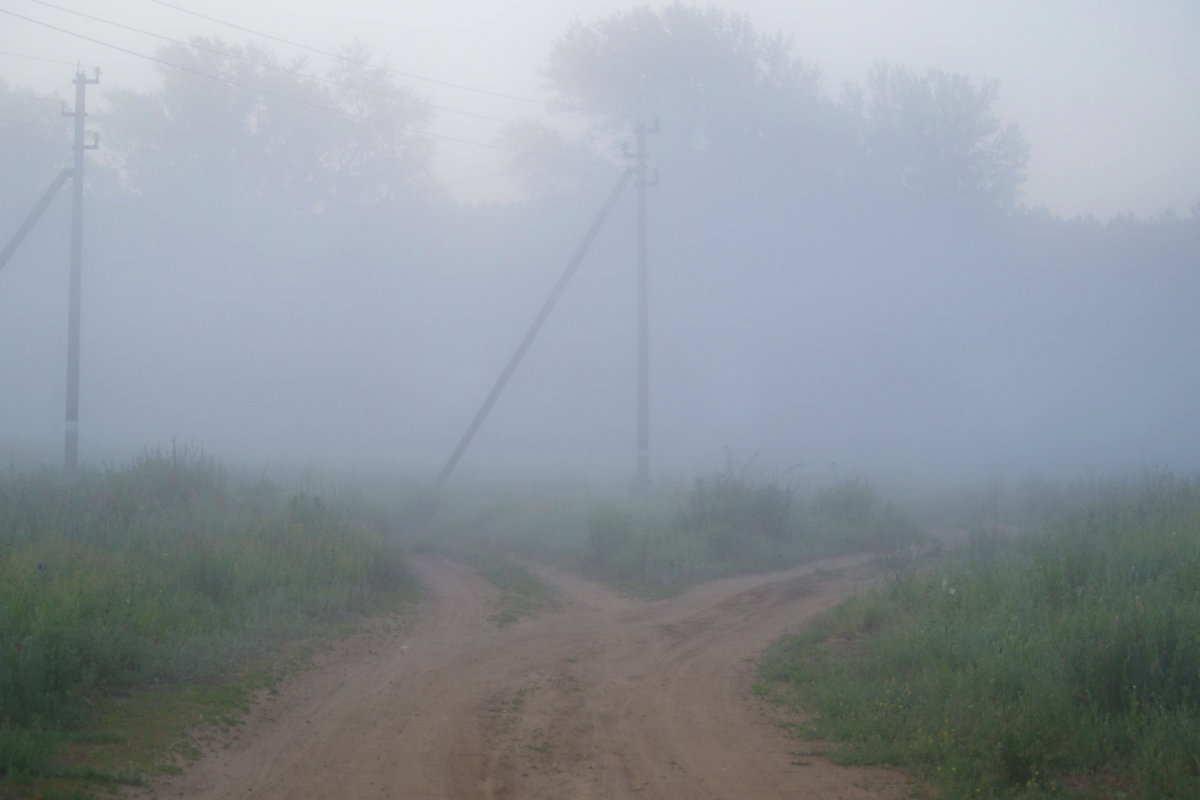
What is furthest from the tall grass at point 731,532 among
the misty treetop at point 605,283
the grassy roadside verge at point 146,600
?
the misty treetop at point 605,283

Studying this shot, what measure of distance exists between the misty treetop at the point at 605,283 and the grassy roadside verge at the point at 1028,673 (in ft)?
113

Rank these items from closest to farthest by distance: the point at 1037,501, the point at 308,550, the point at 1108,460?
the point at 308,550, the point at 1037,501, the point at 1108,460

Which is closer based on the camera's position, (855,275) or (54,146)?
(54,146)

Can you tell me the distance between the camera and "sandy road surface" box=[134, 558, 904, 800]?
635 cm

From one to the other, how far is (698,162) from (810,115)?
6.18 meters

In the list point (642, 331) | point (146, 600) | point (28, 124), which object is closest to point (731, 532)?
point (642, 331)

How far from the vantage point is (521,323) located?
50.0m

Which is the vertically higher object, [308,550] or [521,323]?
[521,323]

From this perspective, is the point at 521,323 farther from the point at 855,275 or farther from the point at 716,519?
the point at 716,519

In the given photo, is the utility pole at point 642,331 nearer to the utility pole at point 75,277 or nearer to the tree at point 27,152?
the utility pole at point 75,277

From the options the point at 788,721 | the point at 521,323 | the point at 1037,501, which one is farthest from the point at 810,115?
the point at 788,721

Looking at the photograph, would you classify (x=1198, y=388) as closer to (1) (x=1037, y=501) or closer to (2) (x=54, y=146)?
(1) (x=1037, y=501)

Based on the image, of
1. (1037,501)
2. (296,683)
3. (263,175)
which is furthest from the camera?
(263,175)

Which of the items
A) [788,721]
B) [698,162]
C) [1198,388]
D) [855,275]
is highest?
[698,162]
